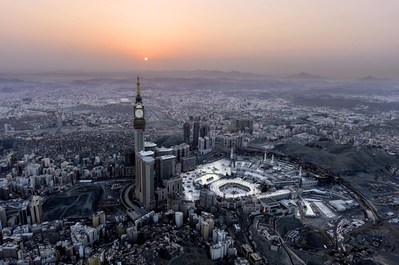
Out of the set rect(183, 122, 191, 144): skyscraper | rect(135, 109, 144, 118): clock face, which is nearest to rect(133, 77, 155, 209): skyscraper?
rect(135, 109, 144, 118): clock face

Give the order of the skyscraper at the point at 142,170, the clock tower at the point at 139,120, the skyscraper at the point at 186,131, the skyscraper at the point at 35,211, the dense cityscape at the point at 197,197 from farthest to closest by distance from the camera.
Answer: the skyscraper at the point at 186,131 < the clock tower at the point at 139,120 < the skyscraper at the point at 142,170 < the skyscraper at the point at 35,211 < the dense cityscape at the point at 197,197

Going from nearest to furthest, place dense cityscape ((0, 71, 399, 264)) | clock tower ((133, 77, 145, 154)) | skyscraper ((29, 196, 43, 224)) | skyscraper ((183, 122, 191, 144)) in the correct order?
dense cityscape ((0, 71, 399, 264)) < skyscraper ((29, 196, 43, 224)) < clock tower ((133, 77, 145, 154)) < skyscraper ((183, 122, 191, 144))

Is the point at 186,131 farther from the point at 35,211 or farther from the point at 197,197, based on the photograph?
the point at 35,211

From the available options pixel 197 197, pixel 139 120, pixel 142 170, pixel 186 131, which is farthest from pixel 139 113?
pixel 186 131

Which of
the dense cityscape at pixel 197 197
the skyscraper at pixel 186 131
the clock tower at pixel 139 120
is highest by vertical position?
the clock tower at pixel 139 120

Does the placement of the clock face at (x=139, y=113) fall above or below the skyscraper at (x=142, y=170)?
above

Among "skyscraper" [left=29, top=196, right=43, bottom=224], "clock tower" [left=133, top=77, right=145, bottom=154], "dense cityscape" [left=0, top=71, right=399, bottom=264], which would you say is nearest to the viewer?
"dense cityscape" [left=0, top=71, right=399, bottom=264]

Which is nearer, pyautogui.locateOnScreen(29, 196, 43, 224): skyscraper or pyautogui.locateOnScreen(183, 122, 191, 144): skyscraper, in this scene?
pyautogui.locateOnScreen(29, 196, 43, 224): skyscraper

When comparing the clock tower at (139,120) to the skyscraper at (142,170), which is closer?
the skyscraper at (142,170)

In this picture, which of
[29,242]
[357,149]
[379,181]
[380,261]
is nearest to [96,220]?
[29,242]

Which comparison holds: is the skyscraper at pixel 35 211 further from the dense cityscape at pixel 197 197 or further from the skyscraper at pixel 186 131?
the skyscraper at pixel 186 131

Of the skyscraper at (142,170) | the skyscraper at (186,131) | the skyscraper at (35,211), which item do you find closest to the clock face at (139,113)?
the skyscraper at (142,170)

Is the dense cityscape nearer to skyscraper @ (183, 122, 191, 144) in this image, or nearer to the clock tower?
the clock tower
